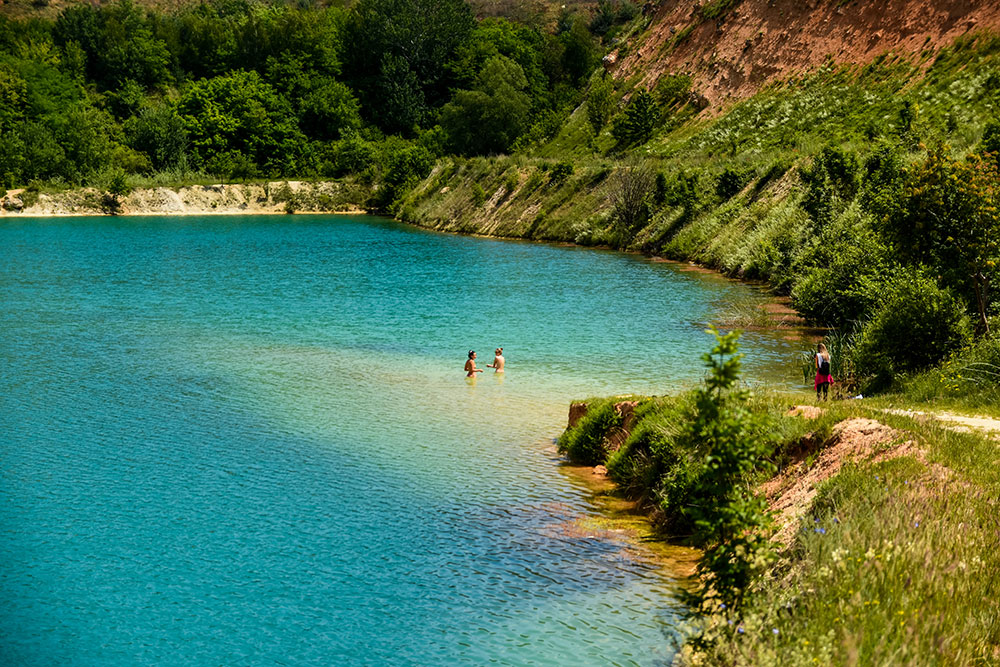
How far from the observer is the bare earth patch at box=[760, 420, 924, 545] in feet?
45.1

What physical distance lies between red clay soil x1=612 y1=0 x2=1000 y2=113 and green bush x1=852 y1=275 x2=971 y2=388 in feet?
160

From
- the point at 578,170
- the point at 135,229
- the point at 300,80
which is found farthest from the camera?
the point at 300,80

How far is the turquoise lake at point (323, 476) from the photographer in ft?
43.2

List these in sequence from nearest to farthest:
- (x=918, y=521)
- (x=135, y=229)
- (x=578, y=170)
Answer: (x=918, y=521), (x=578, y=170), (x=135, y=229)

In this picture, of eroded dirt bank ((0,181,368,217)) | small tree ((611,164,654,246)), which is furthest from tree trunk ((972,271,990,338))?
eroded dirt bank ((0,181,368,217))

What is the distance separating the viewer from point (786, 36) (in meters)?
79.8

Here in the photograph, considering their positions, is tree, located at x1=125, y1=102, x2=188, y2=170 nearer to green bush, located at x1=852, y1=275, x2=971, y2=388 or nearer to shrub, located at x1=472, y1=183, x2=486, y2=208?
shrub, located at x1=472, y1=183, x2=486, y2=208

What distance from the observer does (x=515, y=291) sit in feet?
157

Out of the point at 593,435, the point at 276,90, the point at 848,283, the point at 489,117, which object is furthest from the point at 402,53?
the point at 593,435

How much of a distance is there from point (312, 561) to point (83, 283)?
41.1 m

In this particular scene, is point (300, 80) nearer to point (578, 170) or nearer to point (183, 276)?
point (578, 170)

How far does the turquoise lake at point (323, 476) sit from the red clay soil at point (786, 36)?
34838 mm

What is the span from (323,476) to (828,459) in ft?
33.5

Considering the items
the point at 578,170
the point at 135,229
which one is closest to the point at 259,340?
the point at 578,170
